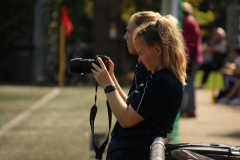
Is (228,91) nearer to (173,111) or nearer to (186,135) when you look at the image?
(186,135)

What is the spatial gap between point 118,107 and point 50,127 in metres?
8.06

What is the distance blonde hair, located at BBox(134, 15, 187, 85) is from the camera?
157 inches

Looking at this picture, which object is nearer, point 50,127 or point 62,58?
point 50,127

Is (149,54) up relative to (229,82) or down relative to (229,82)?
up

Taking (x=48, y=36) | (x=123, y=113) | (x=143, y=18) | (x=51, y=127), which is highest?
(x=143, y=18)

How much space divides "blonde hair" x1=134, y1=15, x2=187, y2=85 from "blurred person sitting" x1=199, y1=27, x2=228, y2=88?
17.9m

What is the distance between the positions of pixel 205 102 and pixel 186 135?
6643 mm

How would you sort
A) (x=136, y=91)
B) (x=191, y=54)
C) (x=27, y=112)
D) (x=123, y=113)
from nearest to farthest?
(x=123, y=113) → (x=136, y=91) → (x=191, y=54) → (x=27, y=112)

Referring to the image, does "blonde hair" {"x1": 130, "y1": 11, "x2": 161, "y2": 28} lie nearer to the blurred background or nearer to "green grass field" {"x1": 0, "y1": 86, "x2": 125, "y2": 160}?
"green grass field" {"x1": 0, "y1": 86, "x2": 125, "y2": 160}

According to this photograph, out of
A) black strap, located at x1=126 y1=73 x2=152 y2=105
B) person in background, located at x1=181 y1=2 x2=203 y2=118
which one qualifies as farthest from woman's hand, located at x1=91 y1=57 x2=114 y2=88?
person in background, located at x1=181 y1=2 x2=203 y2=118

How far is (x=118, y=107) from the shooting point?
13.5 feet

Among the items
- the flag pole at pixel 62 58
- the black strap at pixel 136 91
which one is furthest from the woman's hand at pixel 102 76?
the flag pole at pixel 62 58

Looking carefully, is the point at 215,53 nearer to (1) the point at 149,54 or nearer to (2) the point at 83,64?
(2) the point at 83,64

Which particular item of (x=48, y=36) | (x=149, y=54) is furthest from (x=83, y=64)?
(x=48, y=36)
